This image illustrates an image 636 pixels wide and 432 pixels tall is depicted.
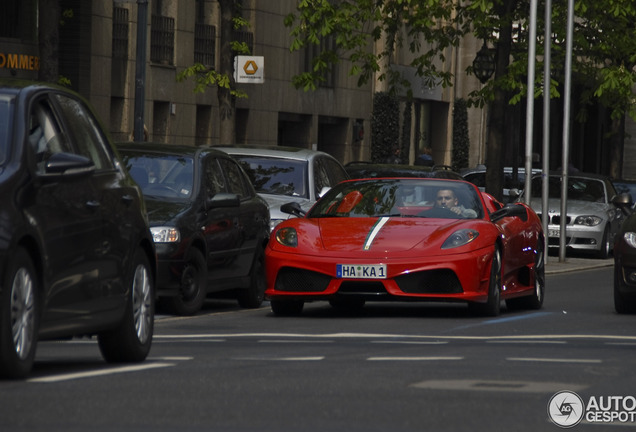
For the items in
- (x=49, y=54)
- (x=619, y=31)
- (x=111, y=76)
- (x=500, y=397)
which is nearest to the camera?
(x=500, y=397)

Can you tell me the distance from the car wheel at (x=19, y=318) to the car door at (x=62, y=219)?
183 mm

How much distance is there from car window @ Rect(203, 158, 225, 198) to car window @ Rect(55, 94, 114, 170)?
5.51m

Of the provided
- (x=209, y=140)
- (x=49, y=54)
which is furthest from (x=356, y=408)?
(x=209, y=140)

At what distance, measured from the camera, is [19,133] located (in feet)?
28.2

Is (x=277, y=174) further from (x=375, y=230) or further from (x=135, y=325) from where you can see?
(x=135, y=325)

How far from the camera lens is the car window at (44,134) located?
8.78 m

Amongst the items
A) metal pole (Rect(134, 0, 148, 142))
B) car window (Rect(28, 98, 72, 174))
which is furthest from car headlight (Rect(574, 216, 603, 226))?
car window (Rect(28, 98, 72, 174))

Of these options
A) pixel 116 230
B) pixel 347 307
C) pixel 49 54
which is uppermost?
pixel 49 54

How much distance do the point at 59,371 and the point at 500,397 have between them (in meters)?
2.44

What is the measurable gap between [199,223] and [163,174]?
77cm

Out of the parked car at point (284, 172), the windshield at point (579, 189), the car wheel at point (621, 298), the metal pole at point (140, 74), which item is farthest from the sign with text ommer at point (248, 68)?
the car wheel at point (621, 298)

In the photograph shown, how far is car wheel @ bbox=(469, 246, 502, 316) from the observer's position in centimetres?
1452

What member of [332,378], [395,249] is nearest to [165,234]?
[395,249]

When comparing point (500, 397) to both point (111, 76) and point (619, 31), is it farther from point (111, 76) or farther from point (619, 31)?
point (111, 76)
